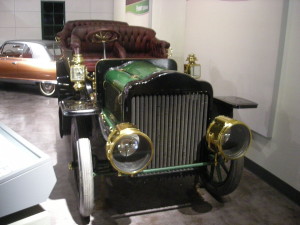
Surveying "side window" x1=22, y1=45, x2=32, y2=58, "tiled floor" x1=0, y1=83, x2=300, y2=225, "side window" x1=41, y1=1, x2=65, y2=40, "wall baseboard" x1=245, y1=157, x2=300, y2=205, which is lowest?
"tiled floor" x1=0, y1=83, x2=300, y2=225

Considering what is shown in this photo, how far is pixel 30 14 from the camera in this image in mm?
9594

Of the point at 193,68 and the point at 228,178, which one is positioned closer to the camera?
the point at 228,178

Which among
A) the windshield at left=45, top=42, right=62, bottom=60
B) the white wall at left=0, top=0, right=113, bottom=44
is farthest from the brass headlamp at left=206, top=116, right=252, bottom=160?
the white wall at left=0, top=0, right=113, bottom=44

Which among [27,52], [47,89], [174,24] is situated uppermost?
[174,24]

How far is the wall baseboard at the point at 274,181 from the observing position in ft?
9.62

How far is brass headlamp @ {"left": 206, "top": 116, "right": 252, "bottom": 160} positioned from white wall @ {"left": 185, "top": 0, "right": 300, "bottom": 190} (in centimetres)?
72

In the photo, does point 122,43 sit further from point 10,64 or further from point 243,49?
point 10,64

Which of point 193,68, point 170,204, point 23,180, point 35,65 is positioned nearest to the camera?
point 23,180

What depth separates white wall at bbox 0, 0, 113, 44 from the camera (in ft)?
31.1

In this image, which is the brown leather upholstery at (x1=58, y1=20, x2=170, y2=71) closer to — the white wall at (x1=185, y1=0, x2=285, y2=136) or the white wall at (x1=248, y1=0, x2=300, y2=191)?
the white wall at (x1=185, y1=0, x2=285, y2=136)

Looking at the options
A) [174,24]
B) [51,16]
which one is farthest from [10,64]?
[174,24]

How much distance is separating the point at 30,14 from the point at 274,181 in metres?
8.56

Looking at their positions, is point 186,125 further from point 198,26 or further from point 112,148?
point 198,26

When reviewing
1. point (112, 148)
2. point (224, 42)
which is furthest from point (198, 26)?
point (112, 148)
